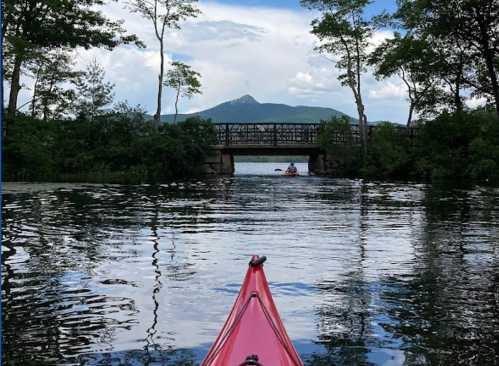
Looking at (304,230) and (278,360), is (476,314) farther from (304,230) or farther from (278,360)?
(304,230)

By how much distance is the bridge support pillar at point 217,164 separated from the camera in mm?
55953

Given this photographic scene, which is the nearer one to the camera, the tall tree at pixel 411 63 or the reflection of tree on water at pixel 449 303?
the reflection of tree on water at pixel 449 303

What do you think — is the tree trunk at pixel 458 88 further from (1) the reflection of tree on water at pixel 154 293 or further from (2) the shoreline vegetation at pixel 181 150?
(1) the reflection of tree on water at pixel 154 293

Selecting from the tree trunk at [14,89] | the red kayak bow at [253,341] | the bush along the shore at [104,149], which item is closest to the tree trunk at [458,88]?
the bush along the shore at [104,149]

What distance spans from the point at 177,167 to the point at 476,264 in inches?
1565

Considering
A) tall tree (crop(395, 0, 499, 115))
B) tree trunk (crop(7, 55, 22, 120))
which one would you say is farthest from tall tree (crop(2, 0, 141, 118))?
tall tree (crop(395, 0, 499, 115))

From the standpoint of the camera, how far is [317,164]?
6256cm

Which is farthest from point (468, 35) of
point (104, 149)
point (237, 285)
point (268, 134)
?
point (237, 285)

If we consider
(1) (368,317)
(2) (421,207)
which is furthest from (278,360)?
(2) (421,207)

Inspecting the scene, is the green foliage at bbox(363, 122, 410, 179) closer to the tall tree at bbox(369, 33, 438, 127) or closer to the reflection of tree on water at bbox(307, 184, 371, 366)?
A: the tall tree at bbox(369, 33, 438, 127)

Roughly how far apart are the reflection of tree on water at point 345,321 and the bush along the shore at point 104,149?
98.8ft

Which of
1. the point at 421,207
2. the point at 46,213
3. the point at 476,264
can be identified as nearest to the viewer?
the point at 476,264

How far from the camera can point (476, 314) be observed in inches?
287

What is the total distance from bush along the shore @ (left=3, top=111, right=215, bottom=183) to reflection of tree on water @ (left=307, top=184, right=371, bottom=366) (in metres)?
30.1
